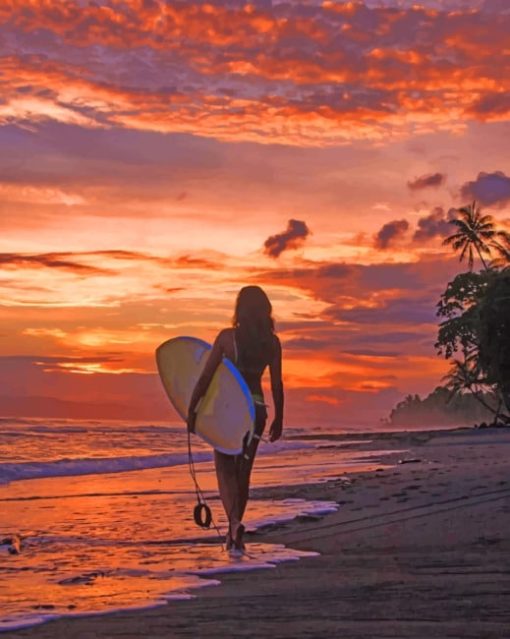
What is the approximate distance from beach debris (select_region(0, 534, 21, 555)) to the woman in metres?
1.47

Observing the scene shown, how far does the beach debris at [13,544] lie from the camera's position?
6.89 meters

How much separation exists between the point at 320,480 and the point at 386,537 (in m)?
7.09

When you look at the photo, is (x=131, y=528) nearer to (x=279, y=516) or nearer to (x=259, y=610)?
(x=279, y=516)

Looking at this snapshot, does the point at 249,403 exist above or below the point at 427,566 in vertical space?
above

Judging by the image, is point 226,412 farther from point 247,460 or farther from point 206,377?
point 247,460

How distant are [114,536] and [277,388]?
1.81m

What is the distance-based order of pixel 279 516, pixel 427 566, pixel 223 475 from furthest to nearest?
pixel 279 516 → pixel 223 475 → pixel 427 566

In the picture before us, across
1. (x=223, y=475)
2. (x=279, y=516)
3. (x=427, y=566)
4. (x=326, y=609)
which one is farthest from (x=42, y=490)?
(x=326, y=609)

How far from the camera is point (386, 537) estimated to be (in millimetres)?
7094

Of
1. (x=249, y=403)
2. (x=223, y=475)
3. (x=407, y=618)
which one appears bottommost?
(x=407, y=618)

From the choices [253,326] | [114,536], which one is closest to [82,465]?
[114,536]

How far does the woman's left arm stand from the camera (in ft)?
23.1

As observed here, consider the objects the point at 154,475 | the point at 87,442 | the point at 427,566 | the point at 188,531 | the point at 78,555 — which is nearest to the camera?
the point at 427,566

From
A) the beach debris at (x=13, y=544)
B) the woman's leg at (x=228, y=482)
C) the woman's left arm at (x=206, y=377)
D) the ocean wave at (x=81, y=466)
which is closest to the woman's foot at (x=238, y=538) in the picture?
the woman's leg at (x=228, y=482)
